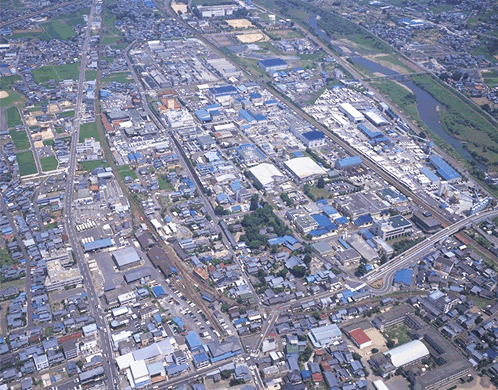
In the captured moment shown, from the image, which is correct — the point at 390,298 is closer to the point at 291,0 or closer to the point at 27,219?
the point at 27,219

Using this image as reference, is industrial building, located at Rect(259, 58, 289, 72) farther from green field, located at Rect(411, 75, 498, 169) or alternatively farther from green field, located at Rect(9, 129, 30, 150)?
green field, located at Rect(9, 129, 30, 150)

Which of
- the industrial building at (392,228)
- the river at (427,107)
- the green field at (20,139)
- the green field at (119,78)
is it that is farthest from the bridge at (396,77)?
the green field at (20,139)

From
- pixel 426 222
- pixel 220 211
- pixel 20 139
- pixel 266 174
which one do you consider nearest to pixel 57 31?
pixel 20 139

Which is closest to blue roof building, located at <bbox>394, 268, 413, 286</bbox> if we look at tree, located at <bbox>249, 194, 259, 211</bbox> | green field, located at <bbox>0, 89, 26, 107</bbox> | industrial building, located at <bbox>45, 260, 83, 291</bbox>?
tree, located at <bbox>249, 194, 259, 211</bbox>

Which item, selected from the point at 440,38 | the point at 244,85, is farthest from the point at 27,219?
the point at 440,38

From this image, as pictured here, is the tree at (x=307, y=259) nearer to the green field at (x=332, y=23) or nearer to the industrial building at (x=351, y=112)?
the industrial building at (x=351, y=112)
